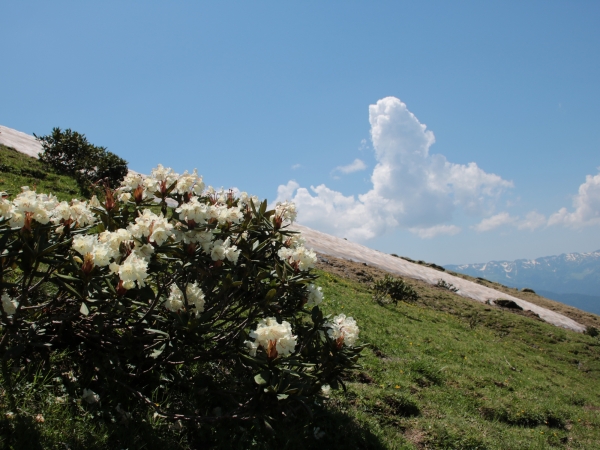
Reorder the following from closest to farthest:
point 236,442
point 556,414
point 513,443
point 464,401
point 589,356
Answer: point 236,442, point 513,443, point 464,401, point 556,414, point 589,356

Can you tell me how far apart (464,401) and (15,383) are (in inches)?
296

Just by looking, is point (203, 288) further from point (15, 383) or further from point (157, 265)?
point (15, 383)

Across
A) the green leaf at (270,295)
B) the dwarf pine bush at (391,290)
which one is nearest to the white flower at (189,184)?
the green leaf at (270,295)

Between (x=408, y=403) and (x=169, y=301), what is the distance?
4703 mm

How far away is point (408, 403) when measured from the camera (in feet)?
21.6

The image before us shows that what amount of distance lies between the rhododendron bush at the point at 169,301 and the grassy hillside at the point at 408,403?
0.93 feet

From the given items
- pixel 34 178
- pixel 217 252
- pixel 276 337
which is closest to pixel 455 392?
pixel 276 337

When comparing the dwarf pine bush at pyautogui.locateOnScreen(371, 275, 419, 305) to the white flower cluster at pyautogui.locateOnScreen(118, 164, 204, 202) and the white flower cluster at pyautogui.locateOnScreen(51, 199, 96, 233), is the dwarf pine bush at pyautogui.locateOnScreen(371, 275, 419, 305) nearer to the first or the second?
the white flower cluster at pyautogui.locateOnScreen(118, 164, 204, 202)

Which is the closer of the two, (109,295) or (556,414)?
(109,295)

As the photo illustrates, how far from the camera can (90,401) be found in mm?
3820

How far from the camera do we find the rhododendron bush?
335cm

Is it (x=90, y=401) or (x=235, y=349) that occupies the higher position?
(x=235, y=349)

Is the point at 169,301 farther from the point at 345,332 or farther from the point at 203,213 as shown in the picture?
the point at 345,332

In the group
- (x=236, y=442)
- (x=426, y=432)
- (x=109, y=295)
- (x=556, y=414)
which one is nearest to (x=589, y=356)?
(x=556, y=414)
